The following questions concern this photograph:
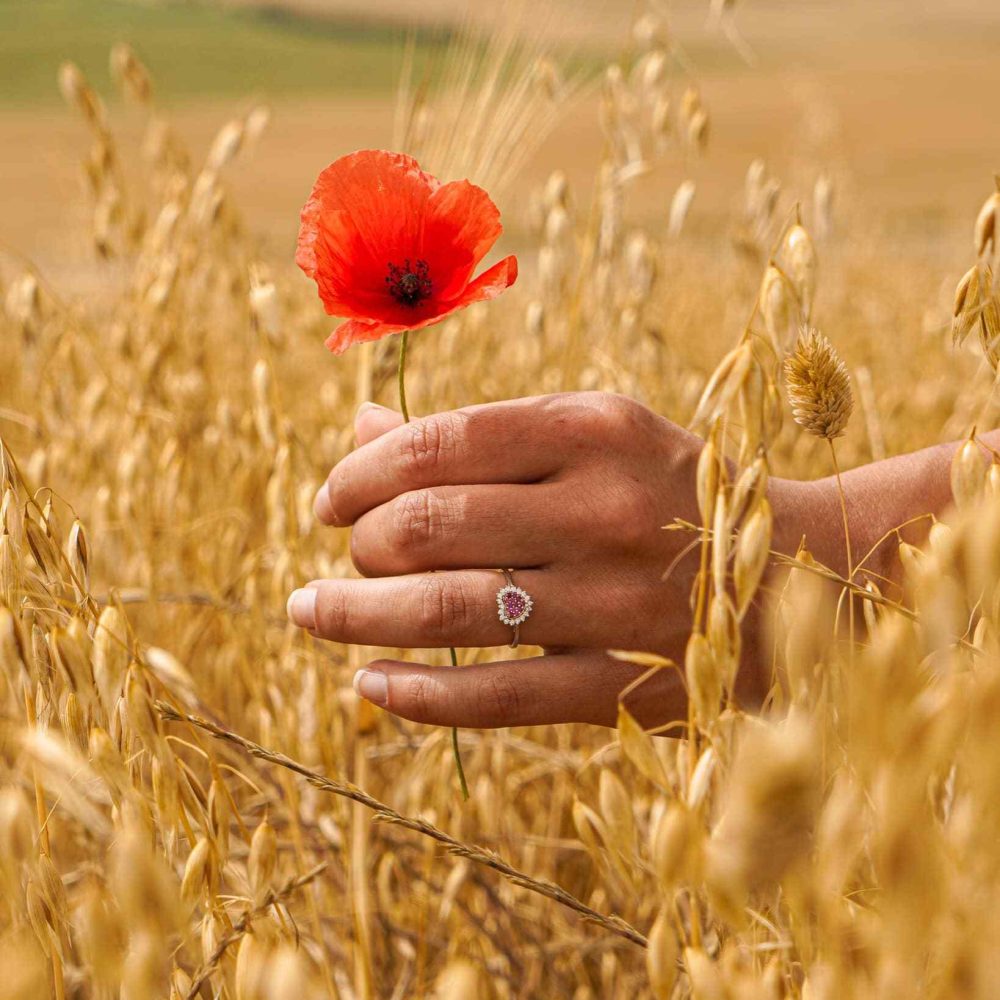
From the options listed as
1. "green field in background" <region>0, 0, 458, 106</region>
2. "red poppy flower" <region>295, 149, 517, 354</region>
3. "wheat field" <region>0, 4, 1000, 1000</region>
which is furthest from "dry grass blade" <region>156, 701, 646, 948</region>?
"green field in background" <region>0, 0, 458, 106</region>

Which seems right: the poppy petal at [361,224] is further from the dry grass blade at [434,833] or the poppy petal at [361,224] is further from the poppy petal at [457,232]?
the dry grass blade at [434,833]

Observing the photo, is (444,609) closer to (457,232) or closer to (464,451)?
(464,451)

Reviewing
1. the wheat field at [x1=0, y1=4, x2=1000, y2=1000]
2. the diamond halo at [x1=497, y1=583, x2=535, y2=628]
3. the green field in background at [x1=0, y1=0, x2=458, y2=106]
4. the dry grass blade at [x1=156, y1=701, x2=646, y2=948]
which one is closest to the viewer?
the wheat field at [x1=0, y1=4, x2=1000, y2=1000]

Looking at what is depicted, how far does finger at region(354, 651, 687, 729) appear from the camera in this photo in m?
0.59

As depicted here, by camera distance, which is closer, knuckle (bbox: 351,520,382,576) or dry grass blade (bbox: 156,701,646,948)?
dry grass blade (bbox: 156,701,646,948)

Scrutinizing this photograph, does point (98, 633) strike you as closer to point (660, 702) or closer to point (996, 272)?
point (660, 702)

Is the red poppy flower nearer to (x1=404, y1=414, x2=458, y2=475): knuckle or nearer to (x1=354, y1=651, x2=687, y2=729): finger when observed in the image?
(x1=404, y1=414, x2=458, y2=475): knuckle

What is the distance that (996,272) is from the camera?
1.89ft

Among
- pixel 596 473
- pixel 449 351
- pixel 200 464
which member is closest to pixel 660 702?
pixel 596 473

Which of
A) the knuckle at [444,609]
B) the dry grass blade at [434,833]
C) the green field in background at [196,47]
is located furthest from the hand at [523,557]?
the green field in background at [196,47]

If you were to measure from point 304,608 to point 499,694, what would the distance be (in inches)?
5.0

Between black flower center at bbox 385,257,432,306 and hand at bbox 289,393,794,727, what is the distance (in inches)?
3.7

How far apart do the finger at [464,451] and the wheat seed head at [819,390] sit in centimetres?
16

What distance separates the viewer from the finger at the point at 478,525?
23.2 inches
